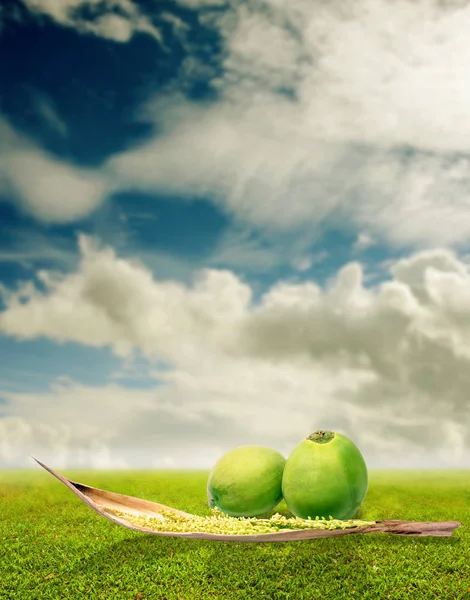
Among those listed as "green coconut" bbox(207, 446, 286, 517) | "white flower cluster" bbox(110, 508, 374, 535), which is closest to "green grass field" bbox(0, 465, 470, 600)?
"white flower cluster" bbox(110, 508, 374, 535)

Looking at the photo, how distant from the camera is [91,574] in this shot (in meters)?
4.71

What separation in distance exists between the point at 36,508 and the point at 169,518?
301 cm

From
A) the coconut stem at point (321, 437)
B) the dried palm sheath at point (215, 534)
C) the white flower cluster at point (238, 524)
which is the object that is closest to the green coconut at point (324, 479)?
the coconut stem at point (321, 437)

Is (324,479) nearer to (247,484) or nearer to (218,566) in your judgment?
(247,484)

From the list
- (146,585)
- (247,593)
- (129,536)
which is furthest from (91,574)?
(247,593)

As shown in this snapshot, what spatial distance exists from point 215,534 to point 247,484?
3.88 ft

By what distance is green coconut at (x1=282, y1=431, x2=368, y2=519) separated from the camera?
18.1 feet

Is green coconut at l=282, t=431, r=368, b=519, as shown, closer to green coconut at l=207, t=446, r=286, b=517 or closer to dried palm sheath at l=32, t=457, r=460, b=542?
green coconut at l=207, t=446, r=286, b=517

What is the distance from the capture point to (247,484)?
5.94m

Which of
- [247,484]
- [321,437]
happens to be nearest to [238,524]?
[247,484]

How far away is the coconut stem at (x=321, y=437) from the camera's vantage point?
582cm

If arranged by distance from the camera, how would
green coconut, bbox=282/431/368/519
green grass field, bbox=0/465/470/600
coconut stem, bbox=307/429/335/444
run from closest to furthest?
1. green grass field, bbox=0/465/470/600
2. green coconut, bbox=282/431/368/519
3. coconut stem, bbox=307/429/335/444

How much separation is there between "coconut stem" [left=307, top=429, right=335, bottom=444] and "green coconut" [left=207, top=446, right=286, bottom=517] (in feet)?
1.90

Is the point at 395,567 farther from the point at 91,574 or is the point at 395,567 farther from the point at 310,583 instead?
the point at 91,574
